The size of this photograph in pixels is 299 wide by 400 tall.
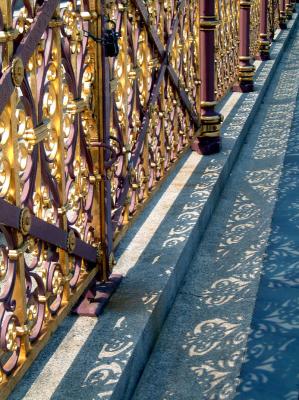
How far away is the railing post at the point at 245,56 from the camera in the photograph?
8969mm

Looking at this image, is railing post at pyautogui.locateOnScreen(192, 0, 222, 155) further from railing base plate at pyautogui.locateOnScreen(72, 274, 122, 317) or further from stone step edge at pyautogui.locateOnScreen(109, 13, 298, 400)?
railing base plate at pyautogui.locateOnScreen(72, 274, 122, 317)

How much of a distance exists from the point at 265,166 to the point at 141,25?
278cm

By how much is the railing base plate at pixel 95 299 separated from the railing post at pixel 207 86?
Result: 8.75 feet

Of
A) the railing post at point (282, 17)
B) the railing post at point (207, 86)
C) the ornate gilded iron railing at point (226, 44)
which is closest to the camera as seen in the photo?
the railing post at point (207, 86)

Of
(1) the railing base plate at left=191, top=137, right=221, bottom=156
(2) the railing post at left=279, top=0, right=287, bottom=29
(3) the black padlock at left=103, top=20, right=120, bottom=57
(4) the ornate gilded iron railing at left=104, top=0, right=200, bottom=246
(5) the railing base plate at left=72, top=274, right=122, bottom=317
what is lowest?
(2) the railing post at left=279, top=0, right=287, bottom=29

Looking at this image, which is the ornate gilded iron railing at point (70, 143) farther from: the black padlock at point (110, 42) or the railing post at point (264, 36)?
the railing post at point (264, 36)

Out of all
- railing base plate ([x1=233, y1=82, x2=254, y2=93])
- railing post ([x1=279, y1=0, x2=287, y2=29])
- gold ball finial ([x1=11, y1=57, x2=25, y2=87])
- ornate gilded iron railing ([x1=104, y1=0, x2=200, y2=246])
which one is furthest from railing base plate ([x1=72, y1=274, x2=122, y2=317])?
railing post ([x1=279, y1=0, x2=287, y2=29])

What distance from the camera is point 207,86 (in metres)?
6.50

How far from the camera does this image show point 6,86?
8.38 ft

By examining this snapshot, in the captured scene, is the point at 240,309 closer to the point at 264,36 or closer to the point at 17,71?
the point at 17,71

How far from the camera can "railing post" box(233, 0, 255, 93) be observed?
8.97 m

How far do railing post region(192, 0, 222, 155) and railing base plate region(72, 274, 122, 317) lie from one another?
2667mm

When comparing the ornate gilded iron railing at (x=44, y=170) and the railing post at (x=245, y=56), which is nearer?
the ornate gilded iron railing at (x=44, y=170)

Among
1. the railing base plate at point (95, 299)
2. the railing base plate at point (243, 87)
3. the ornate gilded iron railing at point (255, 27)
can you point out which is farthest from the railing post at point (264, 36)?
the railing base plate at point (95, 299)
